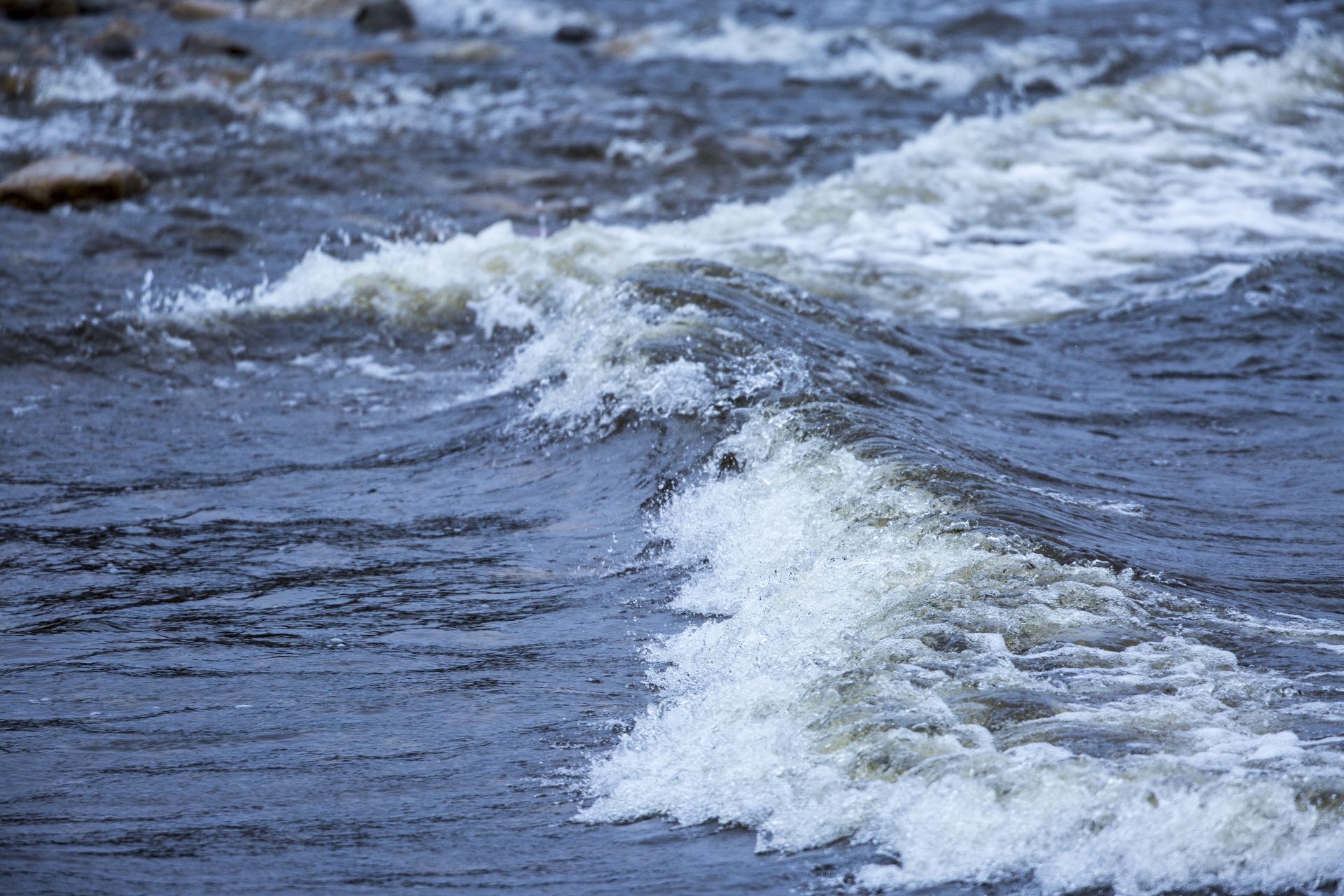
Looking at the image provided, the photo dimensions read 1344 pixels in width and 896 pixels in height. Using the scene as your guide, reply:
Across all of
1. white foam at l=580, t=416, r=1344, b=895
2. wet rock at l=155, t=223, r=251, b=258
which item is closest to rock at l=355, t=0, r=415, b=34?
wet rock at l=155, t=223, r=251, b=258

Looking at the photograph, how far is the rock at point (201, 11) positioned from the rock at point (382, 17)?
6.61ft

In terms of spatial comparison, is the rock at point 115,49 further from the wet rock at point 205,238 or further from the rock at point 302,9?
the wet rock at point 205,238

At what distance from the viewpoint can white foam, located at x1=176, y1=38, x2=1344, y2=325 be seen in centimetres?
656

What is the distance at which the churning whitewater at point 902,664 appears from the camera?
7.54ft

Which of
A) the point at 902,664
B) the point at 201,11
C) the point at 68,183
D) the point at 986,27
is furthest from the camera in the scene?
the point at 201,11

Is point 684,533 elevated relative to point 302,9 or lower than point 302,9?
lower

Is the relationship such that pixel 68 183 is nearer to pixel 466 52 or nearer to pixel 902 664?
pixel 466 52

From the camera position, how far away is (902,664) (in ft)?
9.30

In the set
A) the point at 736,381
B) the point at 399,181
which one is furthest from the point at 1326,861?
the point at 399,181

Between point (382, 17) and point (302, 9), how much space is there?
1660 millimetres

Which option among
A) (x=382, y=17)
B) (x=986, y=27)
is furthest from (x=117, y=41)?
(x=986, y=27)

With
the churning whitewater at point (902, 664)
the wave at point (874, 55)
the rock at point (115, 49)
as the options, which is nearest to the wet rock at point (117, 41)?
the rock at point (115, 49)

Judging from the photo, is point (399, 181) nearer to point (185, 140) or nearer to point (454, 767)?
point (185, 140)

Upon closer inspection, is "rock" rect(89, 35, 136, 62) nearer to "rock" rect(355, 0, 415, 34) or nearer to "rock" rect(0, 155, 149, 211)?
"rock" rect(355, 0, 415, 34)
